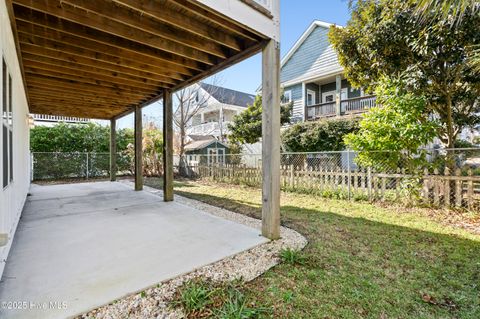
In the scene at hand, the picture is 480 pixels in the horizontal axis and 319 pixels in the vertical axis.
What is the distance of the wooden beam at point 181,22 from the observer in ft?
9.42

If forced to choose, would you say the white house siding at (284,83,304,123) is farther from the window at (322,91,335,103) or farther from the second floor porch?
the window at (322,91,335,103)

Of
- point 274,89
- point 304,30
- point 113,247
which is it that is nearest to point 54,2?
point 274,89

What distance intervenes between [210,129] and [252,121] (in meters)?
7.31

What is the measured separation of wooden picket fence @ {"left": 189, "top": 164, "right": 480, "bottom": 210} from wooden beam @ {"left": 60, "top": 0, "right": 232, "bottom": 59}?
4.53 meters

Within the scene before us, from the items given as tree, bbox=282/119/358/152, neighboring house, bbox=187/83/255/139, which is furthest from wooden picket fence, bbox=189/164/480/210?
neighboring house, bbox=187/83/255/139

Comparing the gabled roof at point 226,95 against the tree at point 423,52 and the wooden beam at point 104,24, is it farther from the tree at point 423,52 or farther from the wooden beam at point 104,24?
the wooden beam at point 104,24

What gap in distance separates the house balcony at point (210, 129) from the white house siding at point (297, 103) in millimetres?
5452

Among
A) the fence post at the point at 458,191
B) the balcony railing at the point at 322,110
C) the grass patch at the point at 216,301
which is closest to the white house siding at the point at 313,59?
the balcony railing at the point at 322,110

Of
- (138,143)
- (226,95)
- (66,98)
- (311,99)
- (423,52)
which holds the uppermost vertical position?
(226,95)

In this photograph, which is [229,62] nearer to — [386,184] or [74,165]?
[386,184]

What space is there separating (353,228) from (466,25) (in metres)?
Result: 4.72

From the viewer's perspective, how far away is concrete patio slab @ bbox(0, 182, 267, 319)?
6.91 ft

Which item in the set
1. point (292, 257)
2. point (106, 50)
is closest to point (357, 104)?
point (292, 257)

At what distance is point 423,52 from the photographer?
529 cm
